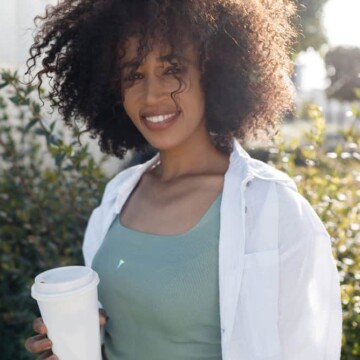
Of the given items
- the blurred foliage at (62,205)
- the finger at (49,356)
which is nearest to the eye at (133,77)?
the blurred foliage at (62,205)

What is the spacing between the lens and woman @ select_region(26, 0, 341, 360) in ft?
5.00

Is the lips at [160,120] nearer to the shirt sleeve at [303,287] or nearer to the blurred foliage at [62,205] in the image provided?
the shirt sleeve at [303,287]

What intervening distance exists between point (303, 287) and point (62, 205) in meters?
1.89

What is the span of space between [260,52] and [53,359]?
3.71 ft

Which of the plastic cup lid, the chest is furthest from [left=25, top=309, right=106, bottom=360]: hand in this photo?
the chest

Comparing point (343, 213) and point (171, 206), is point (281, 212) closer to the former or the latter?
point (171, 206)

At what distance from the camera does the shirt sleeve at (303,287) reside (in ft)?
4.92

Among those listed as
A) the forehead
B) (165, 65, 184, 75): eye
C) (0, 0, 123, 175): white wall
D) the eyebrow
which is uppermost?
(0, 0, 123, 175): white wall

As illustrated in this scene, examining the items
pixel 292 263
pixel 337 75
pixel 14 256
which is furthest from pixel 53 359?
pixel 337 75

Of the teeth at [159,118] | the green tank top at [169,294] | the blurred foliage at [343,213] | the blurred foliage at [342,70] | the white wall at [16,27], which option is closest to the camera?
the green tank top at [169,294]

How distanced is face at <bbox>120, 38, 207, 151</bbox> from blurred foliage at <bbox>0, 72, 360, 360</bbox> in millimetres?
664

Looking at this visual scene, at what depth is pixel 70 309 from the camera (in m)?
1.50

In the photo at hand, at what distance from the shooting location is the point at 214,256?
1.61m

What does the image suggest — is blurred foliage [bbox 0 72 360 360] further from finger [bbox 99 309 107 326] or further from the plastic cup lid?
the plastic cup lid
